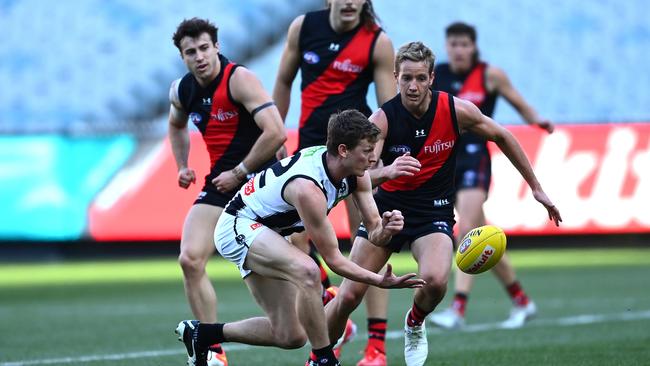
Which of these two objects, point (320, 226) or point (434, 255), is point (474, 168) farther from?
point (320, 226)

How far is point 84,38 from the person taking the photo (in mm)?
23141

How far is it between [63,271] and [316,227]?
12.6m

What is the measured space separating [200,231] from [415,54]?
77.9 inches

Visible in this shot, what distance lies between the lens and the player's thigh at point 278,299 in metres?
6.74

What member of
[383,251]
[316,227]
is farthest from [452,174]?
[316,227]

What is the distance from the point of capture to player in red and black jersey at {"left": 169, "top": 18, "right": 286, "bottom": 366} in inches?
304

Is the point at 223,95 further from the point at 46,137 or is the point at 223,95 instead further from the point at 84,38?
the point at 84,38

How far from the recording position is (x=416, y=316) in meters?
7.20

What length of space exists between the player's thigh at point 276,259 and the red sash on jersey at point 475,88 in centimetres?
434

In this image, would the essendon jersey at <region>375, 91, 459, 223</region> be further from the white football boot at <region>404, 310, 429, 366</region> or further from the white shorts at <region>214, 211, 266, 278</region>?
the white shorts at <region>214, 211, 266, 278</region>

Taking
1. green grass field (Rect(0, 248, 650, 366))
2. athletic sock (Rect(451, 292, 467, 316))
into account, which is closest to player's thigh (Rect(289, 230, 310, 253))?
green grass field (Rect(0, 248, 650, 366))

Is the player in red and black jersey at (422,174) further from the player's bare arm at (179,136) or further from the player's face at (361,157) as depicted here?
the player's bare arm at (179,136)

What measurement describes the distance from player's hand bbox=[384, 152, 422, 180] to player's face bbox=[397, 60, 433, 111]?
0.57 m

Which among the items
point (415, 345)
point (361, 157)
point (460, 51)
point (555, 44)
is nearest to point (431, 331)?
point (460, 51)
